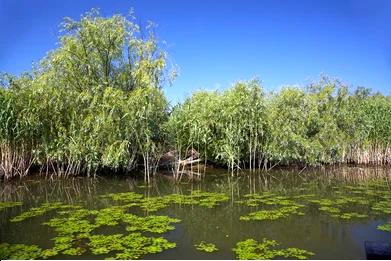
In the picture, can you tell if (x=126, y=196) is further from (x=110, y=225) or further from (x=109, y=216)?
(x=110, y=225)

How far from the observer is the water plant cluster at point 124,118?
14.3 meters

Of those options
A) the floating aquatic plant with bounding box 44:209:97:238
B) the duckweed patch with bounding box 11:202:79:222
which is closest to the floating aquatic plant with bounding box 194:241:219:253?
the floating aquatic plant with bounding box 44:209:97:238

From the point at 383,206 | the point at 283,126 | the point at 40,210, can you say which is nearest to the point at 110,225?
the point at 40,210

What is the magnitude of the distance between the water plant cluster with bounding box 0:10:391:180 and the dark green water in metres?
1.16

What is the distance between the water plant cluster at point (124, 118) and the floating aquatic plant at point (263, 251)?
8.31 meters

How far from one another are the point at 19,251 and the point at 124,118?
857 centimetres

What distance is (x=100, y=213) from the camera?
9086 millimetres

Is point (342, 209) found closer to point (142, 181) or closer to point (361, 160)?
point (142, 181)

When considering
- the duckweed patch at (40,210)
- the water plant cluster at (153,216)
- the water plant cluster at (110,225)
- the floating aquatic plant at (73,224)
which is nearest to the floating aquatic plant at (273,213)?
the water plant cluster at (153,216)

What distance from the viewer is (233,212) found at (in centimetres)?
938

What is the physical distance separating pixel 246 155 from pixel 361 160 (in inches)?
264

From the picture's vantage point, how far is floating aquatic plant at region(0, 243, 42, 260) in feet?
20.3

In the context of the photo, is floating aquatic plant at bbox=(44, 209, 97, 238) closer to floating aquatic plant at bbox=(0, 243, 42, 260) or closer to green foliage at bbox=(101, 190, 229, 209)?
floating aquatic plant at bbox=(0, 243, 42, 260)

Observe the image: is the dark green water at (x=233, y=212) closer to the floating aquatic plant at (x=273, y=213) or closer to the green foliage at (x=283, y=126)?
the floating aquatic plant at (x=273, y=213)
